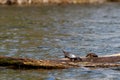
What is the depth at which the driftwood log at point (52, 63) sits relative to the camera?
1931 centimetres

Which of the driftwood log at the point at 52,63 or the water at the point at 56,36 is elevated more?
the driftwood log at the point at 52,63

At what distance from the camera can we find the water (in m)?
19.4

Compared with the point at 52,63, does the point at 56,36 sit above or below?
below

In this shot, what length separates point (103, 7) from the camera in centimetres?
5838

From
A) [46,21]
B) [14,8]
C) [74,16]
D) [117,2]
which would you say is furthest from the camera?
[117,2]

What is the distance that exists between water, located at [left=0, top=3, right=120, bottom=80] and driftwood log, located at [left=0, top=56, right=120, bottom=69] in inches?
9.0

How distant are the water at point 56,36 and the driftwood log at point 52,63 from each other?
9.0 inches

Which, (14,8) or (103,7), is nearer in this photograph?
(14,8)

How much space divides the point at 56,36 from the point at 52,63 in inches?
505

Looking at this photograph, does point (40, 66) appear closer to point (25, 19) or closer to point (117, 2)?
point (25, 19)

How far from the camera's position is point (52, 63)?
19.7 meters

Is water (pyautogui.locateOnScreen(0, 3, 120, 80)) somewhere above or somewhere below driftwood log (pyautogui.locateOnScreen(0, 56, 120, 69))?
below

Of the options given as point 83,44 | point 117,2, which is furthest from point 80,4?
point 83,44

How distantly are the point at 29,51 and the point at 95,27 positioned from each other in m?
12.6
